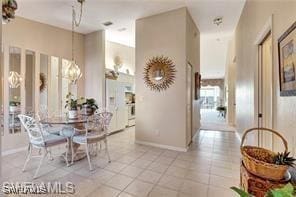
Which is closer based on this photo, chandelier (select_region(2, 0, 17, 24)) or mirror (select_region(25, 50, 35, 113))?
chandelier (select_region(2, 0, 17, 24))

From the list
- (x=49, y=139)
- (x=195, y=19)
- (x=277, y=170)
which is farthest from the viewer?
(x=195, y=19)

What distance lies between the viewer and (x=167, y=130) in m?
4.28

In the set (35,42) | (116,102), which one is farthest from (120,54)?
(35,42)

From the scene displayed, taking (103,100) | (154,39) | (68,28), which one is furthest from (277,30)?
(68,28)

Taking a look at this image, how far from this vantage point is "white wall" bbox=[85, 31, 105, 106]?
18.2 feet

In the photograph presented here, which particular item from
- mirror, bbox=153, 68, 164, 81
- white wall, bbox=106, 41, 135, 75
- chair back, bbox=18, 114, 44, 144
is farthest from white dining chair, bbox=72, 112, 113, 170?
white wall, bbox=106, 41, 135, 75

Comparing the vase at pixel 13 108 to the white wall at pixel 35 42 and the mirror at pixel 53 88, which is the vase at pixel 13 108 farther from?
the mirror at pixel 53 88

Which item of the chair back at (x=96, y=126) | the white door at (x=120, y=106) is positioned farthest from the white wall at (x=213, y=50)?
the chair back at (x=96, y=126)

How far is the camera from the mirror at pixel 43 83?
4797 mm

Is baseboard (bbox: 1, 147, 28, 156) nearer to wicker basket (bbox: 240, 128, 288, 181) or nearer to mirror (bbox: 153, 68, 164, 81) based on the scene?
mirror (bbox: 153, 68, 164, 81)

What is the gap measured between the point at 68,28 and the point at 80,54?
2.66ft

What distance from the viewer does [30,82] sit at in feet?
15.0

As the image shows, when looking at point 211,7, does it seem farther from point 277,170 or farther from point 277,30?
point 277,170

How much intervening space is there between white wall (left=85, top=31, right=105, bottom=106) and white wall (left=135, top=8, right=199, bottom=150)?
4.56ft
